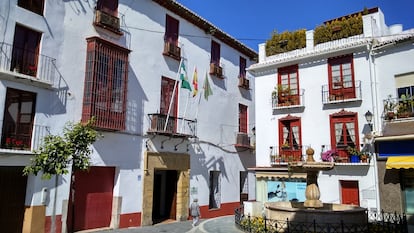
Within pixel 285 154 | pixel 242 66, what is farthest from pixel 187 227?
pixel 242 66

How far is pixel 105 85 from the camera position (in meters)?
14.4

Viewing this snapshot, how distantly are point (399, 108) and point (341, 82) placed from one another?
2943 millimetres

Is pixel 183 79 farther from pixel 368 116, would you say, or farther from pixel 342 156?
pixel 368 116

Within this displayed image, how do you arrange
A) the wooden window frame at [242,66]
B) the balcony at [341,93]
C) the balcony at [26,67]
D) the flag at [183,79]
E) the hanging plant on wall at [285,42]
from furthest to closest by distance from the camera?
the wooden window frame at [242,66], the hanging plant on wall at [285,42], the flag at [183,79], the balcony at [341,93], the balcony at [26,67]

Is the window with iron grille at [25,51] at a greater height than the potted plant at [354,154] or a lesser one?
→ greater

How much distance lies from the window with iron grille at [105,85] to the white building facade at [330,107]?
790cm

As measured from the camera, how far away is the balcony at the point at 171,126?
54.0 feet

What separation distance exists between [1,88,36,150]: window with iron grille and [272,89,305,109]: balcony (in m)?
11.7

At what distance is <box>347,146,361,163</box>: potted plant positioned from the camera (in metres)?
15.7

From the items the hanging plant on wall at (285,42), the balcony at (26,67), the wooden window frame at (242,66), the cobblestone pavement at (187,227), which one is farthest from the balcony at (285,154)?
the balcony at (26,67)

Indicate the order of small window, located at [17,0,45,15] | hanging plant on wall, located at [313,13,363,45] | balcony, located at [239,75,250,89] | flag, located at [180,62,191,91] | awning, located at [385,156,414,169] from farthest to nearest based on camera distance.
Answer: balcony, located at [239,75,250,89] < flag, located at [180,62,191,91] < hanging plant on wall, located at [313,13,363,45] < awning, located at [385,156,414,169] < small window, located at [17,0,45,15]

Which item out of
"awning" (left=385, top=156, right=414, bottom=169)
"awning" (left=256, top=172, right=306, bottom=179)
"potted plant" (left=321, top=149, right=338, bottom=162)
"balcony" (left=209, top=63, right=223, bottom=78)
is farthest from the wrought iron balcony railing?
"balcony" (left=209, top=63, right=223, bottom=78)

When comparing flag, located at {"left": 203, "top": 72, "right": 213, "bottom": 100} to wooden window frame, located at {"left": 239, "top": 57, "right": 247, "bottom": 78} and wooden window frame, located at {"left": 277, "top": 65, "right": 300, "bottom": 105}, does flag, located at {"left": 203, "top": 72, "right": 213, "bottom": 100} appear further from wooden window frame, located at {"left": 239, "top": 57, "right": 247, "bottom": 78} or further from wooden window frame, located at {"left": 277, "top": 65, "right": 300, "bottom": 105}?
wooden window frame, located at {"left": 239, "top": 57, "right": 247, "bottom": 78}

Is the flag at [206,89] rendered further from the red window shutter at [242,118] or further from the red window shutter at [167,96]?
the red window shutter at [242,118]
